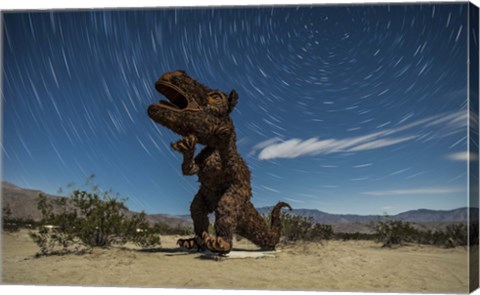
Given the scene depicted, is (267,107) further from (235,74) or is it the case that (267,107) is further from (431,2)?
(431,2)

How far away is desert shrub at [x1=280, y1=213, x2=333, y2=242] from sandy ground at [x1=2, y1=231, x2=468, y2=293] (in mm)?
152

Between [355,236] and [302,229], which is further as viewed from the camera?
[302,229]

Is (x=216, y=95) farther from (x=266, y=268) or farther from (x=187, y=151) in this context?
(x=266, y=268)

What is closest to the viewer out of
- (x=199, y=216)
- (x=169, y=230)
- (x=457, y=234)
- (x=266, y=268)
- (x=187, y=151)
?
(x=457, y=234)

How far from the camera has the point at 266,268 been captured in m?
8.74

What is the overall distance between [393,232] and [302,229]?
121 centimetres

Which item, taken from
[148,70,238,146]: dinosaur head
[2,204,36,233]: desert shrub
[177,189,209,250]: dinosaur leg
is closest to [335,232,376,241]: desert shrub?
[177,189,209,250]: dinosaur leg

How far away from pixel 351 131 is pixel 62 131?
3795 millimetres

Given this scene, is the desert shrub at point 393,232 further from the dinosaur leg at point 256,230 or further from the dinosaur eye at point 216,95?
the dinosaur eye at point 216,95

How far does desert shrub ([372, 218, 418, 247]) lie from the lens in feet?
28.7

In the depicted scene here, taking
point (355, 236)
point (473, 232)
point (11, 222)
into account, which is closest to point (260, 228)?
point (355, 236)

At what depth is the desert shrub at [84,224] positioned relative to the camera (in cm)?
951

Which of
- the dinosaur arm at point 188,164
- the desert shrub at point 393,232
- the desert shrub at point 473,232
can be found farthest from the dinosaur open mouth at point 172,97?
the desert shrub at point 473,232

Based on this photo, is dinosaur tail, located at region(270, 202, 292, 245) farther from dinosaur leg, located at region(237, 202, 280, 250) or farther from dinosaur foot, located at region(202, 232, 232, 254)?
dinosaur foot, located at region(202, 232, 232, 254)
